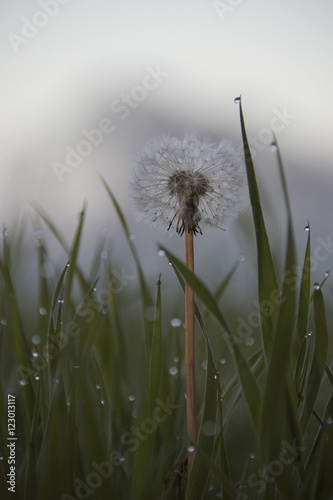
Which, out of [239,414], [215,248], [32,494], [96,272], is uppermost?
[215,248]

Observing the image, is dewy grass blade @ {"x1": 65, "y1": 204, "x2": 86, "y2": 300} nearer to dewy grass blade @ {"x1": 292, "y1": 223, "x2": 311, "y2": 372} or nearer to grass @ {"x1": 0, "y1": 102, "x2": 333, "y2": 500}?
grass @ {"x1": 0, "y1": 102, "x2": 333, "y2": 500}

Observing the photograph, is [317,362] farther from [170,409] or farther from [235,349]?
[170,409]

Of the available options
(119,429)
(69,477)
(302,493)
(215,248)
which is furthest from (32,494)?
(215,248)

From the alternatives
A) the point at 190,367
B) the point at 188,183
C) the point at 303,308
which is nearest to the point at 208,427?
the point at 190,367

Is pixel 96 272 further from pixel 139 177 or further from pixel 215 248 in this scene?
pixel 215 248

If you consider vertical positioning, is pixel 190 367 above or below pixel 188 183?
below

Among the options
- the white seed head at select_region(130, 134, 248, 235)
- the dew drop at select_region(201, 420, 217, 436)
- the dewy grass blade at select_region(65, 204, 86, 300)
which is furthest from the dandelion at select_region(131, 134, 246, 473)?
the dew drop at select_region(201, 420, 217, 436)
